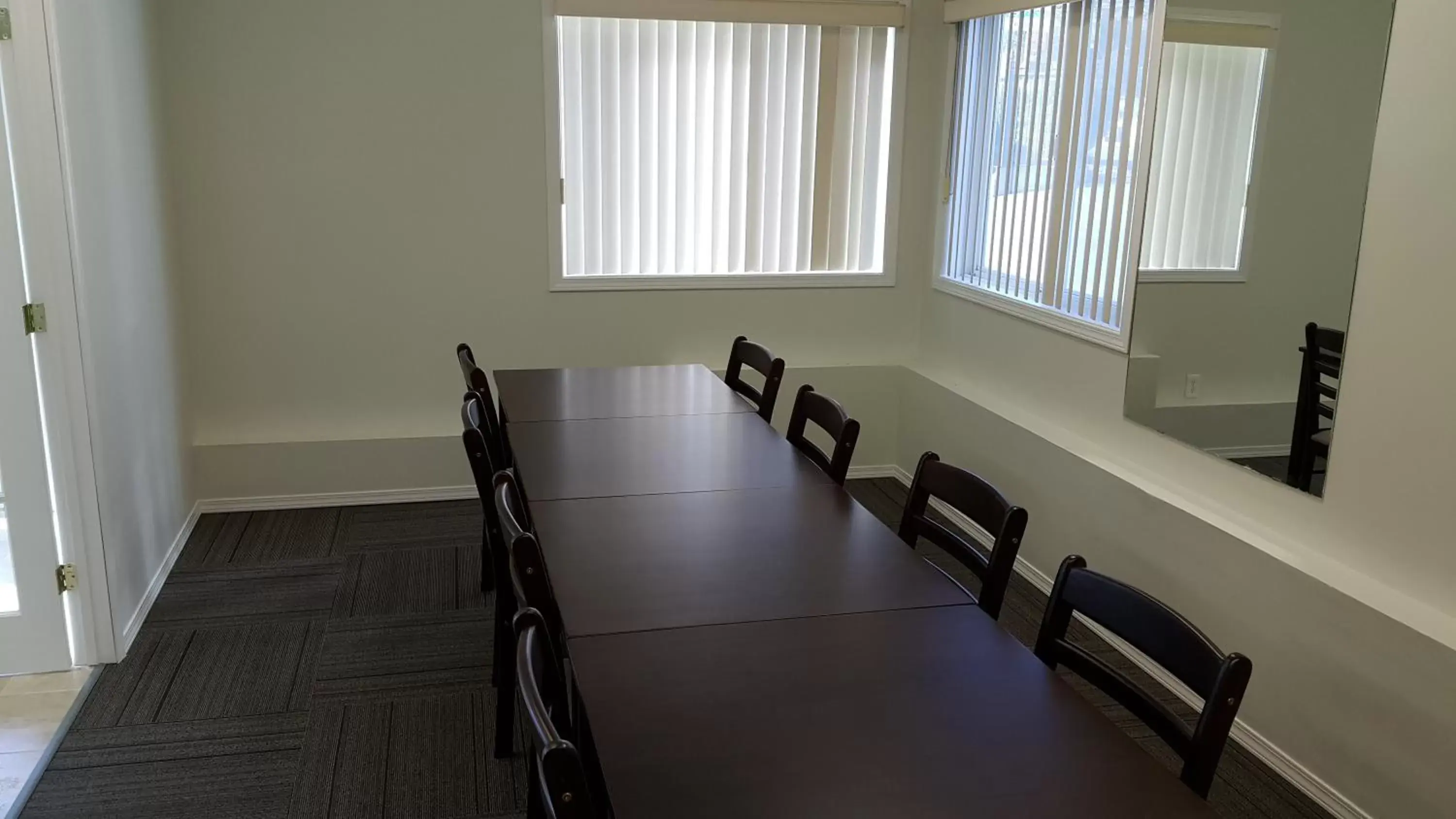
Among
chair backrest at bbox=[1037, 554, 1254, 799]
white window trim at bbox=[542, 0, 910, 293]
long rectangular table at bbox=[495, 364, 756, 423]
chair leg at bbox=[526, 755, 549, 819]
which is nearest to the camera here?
chair backrest at bbox=[1037, 554, 1254, 799]

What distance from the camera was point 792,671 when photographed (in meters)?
1.66

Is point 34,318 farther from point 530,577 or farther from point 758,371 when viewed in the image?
point 758,371

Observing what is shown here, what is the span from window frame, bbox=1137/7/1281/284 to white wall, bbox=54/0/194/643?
319 cm

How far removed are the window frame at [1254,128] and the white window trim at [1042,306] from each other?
120mm

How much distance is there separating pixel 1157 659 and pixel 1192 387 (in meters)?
1.73

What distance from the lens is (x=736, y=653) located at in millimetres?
1711

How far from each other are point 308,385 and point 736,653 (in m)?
3.30

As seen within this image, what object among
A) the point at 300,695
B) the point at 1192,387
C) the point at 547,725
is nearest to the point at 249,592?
the point at 300,695

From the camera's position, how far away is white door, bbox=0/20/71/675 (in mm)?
2803

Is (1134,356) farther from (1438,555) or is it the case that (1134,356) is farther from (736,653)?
(736,653)

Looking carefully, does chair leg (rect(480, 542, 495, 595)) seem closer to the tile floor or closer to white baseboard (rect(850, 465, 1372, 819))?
the tile floor

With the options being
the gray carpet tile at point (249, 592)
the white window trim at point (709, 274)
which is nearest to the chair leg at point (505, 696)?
the gray carpet tile at point (249, 592)

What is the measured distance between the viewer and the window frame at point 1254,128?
9.49 ft

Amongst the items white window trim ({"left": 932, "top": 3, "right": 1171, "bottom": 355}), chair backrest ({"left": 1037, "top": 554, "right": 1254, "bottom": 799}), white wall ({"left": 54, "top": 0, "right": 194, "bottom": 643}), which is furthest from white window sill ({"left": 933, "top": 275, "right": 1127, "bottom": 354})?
white wall ({"left": 54, "top": 0, "right": 194, "bottom": 643})
